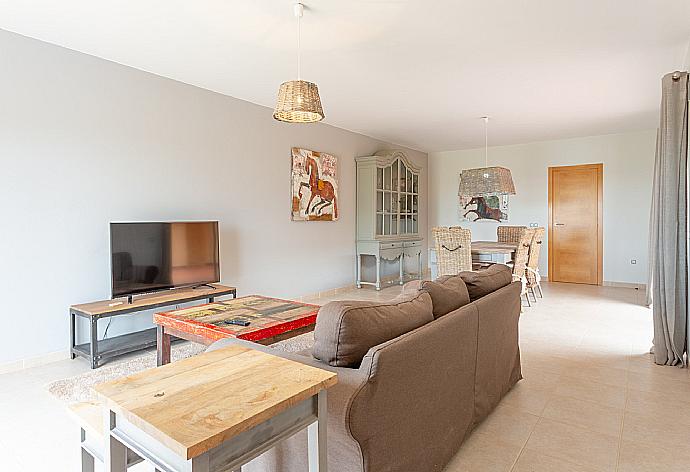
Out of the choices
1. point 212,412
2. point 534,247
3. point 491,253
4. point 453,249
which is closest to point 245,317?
point 212,412

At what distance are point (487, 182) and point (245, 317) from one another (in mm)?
4022

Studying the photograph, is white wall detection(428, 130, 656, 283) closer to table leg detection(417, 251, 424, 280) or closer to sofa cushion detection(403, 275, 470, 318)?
table leg detection(417, 251, 424, 280)

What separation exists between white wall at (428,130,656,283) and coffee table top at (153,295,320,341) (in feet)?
19.5

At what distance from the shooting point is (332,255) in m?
6.37

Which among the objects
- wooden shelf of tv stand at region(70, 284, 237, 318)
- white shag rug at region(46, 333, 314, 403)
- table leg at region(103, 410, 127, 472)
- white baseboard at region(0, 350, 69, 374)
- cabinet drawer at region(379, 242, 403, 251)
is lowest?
white shag rug at region(46, 333, 314, 403)

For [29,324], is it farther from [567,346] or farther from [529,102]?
[529,102]

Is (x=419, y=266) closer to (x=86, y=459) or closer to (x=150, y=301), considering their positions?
(x=150, y=301)

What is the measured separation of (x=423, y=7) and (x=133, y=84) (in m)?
2.62

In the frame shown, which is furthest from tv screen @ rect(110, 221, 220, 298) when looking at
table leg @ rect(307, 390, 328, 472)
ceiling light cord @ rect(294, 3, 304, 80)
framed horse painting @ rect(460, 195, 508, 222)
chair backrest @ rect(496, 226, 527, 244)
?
framed horse painting @ rect(460, 195, 508, 222)

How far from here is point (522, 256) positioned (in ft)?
17.9

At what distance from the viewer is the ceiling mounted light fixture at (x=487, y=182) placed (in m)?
5.59

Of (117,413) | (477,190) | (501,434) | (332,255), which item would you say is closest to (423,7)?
(501,434)

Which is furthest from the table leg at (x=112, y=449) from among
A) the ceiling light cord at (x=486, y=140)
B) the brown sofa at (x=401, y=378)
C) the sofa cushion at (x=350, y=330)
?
the ceiling light cord at (x=486, y=140)

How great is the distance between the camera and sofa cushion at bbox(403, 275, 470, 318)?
2.15 meters
